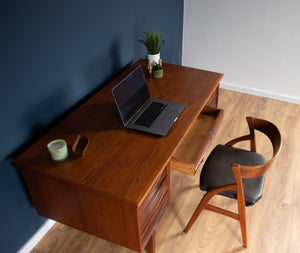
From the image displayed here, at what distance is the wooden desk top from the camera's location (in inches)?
48.5

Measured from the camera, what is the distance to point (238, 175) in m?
1.37

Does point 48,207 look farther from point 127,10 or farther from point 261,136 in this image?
point 261,136

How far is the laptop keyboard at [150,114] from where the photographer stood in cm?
155

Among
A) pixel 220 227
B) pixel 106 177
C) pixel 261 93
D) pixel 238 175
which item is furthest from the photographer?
pixel 261 93

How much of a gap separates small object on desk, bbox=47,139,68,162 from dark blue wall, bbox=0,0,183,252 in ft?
0.69

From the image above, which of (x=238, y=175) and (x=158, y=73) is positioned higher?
(x=158, y=73)

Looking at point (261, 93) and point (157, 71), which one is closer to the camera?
point (157, 71)

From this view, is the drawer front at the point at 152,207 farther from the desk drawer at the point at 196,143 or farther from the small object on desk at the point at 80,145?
the small object on desk at the point at 80,145

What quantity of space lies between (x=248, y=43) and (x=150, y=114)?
5.71 ft

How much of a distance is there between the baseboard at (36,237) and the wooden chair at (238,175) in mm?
836

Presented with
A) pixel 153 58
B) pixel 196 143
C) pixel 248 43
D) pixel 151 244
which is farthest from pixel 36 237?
pixel 248 43

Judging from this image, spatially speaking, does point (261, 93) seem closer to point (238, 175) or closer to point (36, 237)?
point (238, 175)

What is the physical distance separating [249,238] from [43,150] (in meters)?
1.29

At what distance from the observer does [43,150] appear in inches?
55.2
